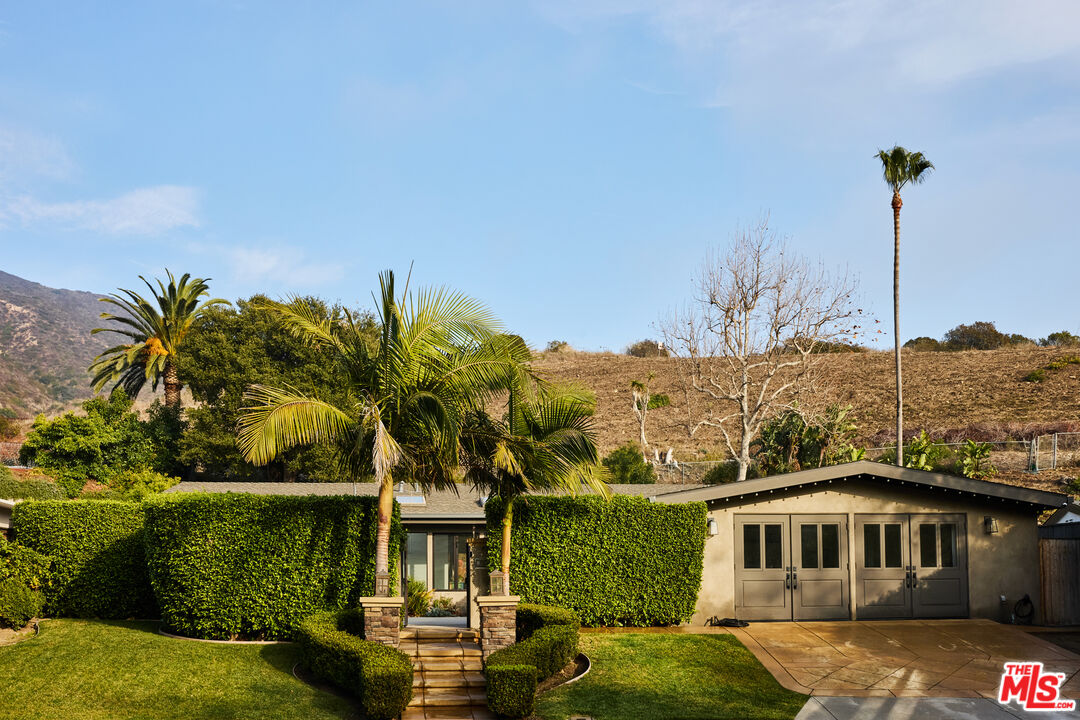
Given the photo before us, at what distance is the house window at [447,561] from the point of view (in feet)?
68.8

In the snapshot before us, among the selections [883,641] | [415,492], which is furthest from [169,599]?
[883,641]

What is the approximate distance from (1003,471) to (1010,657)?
Result: 62.9 feet

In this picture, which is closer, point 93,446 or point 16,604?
point 16,604

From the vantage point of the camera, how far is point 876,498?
18609 mm

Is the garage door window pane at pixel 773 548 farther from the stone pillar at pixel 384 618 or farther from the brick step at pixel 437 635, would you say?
the stone pillar at pixel 384 618

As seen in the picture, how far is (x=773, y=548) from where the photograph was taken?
18.4m

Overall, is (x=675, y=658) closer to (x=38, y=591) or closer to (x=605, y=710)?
(x=605, y=710)

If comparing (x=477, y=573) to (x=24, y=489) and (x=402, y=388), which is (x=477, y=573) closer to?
(x=402, y=388)

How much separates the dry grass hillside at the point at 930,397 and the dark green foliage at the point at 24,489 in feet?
65.7

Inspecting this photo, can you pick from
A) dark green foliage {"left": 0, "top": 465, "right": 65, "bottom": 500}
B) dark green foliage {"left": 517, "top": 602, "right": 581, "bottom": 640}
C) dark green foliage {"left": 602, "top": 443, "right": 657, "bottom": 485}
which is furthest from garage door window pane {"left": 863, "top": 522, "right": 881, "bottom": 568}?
dark green foliage {"left": 0, "top": 465, "right": 65, "bottom": 500}

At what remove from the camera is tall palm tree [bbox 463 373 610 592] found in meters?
15.5

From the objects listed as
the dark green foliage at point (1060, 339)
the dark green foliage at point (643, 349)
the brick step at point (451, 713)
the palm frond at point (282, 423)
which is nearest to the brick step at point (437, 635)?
the brick step at point (451, 713)

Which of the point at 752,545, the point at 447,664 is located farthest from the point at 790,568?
the point at 447,664

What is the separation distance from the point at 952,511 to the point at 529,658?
418 inches
